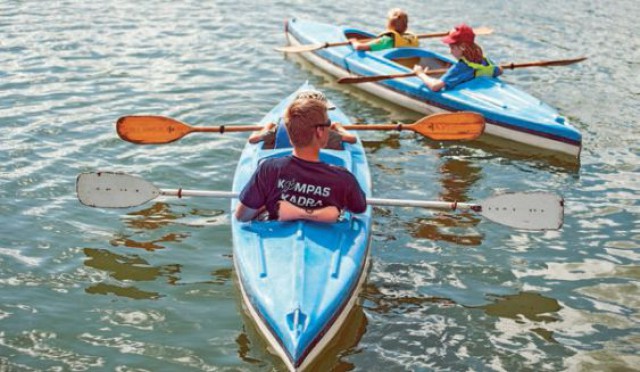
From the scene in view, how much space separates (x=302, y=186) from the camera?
18.0ft

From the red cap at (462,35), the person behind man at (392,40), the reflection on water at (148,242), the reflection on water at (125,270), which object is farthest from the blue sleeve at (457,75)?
the reflection on water at (125,270)

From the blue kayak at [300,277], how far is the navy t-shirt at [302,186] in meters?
0.19

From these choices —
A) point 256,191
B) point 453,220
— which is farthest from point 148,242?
point 453,220

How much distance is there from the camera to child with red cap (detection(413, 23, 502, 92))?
9.47 metres

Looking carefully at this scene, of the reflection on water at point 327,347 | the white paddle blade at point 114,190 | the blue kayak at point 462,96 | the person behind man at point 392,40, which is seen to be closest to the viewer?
the reflection on water at point 327,347

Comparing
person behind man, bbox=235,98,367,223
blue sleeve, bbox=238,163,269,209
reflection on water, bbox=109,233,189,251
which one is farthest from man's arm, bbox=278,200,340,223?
reflection on water, bbox=109,233,189,251

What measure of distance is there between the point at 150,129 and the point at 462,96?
387cm

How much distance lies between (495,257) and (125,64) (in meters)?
7.16

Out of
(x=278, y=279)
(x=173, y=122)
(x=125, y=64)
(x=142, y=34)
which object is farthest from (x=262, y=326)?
(x=142, y=34)

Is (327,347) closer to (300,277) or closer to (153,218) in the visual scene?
(300,277)

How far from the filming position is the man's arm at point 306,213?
560 centimetres

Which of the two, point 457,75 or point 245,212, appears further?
point 457,75

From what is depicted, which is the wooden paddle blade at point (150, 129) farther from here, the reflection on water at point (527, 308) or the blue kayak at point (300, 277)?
the reflection on water at point (527, 308)

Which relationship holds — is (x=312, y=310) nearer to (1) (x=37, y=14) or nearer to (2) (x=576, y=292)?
(2) (x=576, y=292)
